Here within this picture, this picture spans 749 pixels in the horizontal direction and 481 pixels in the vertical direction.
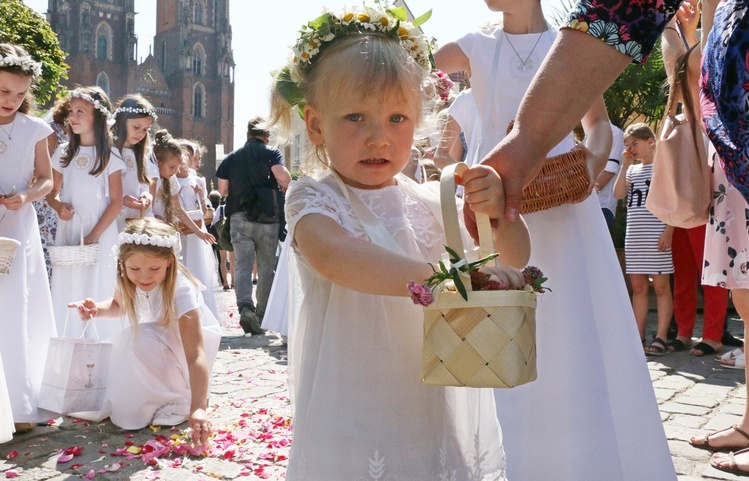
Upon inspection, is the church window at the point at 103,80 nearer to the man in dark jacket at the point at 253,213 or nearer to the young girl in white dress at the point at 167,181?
the man in dark jacket at the point at 253,213

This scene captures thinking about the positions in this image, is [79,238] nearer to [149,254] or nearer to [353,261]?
[149,254]

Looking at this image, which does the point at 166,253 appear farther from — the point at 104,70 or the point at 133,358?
the point at 104,70

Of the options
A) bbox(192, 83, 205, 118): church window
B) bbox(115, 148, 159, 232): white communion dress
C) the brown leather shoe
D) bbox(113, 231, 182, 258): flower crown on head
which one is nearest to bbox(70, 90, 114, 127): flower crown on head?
bbox(115, 148, 159, 232): white communion dress

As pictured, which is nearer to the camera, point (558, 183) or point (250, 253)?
point (558, 183)

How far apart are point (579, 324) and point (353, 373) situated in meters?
1.06

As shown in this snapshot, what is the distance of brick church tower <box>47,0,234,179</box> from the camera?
82.6 metres

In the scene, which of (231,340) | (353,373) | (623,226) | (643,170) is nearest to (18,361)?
(353,373)

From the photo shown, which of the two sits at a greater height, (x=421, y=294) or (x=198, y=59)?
(x=198, y=59)

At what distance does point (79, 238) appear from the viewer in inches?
232

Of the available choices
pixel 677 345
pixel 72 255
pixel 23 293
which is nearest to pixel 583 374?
pixel 23 293

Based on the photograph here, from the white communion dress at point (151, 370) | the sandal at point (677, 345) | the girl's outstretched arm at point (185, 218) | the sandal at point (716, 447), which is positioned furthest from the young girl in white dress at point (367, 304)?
the girl's outstretched arm at point (185, 218)

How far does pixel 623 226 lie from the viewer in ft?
35.0

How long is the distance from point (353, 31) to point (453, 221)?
2.82 ft

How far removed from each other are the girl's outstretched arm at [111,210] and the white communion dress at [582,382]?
408cm
